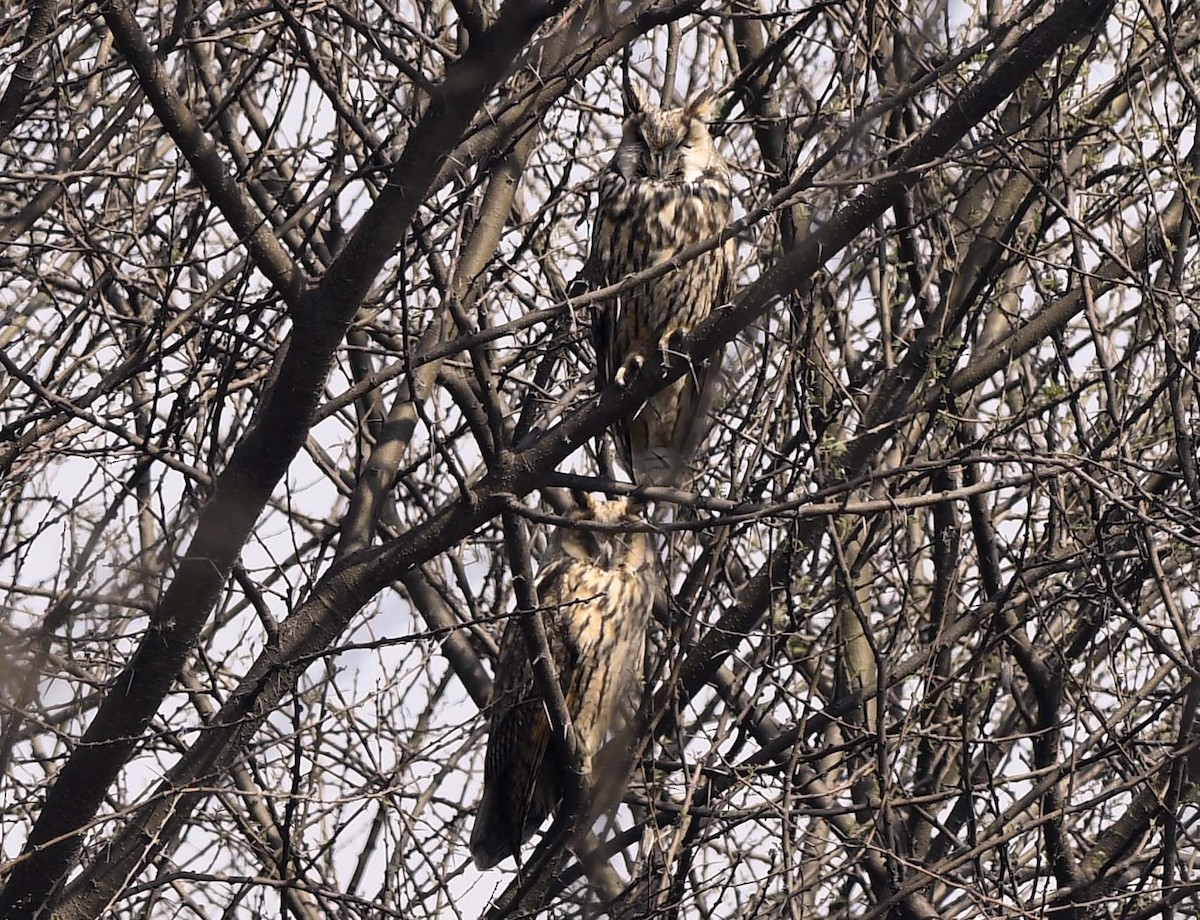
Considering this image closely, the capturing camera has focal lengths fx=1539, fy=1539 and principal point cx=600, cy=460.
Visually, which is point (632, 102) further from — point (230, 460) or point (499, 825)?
point (499, 825)

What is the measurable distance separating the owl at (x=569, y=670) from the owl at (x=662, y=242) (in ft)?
1.39

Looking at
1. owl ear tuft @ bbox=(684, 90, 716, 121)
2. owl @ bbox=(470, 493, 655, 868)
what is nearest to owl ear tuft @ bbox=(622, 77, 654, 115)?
owl ear tuft @ bbox=(684, 90, 716, 121)

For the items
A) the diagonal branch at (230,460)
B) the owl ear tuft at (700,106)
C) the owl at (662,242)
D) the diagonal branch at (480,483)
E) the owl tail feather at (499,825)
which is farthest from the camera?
the owl tail feather at (499,825)

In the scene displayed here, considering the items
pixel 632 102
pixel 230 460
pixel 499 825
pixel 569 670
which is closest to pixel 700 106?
pixel 632 102

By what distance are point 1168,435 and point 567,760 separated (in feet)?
6.78

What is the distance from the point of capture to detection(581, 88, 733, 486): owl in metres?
4.60

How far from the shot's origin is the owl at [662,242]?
4.60 meters

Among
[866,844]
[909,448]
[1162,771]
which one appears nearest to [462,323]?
[866,844]

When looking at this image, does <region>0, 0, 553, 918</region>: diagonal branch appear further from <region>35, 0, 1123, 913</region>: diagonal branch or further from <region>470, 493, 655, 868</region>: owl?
<region>470, 493, 655, 868</region>: owl

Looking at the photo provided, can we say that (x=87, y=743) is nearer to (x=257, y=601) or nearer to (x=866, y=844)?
(x=257, y=601)

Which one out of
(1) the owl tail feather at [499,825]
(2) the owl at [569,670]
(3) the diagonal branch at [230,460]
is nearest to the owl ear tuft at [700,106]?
(2) the owl at [569,670]

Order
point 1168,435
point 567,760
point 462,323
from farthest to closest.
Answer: point 1168,435, point 567,760, point 462,323

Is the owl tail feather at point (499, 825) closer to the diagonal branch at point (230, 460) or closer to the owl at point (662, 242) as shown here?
the owl at point (662, 242)

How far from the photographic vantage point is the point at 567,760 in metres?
3.88
